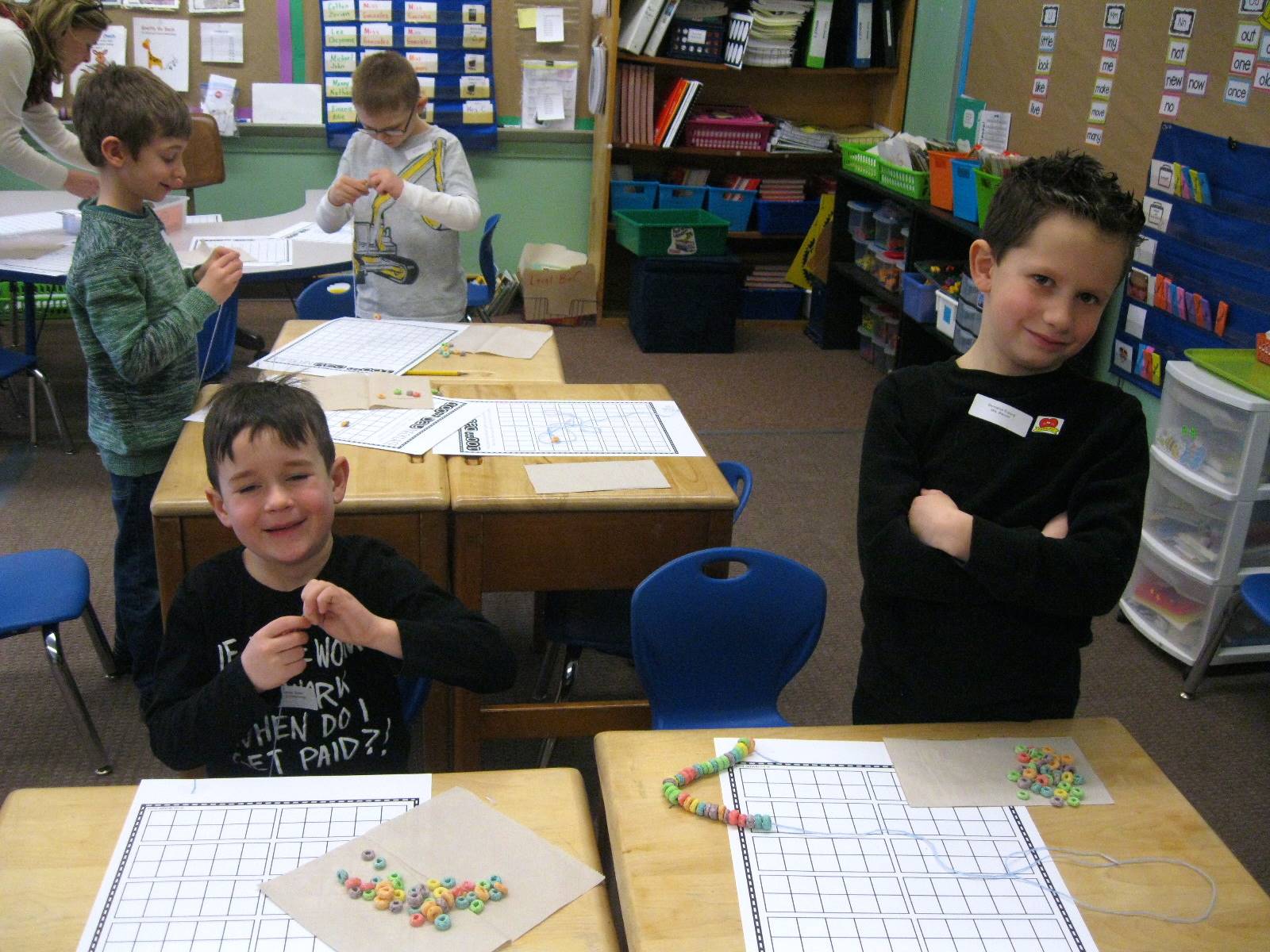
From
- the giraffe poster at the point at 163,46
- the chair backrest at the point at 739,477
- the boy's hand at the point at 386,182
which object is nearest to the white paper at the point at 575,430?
the chair backrest at the point at 739,477

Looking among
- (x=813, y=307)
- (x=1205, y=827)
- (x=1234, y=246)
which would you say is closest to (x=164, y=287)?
(x=1205, y=827)

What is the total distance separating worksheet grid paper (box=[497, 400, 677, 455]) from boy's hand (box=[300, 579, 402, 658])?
81 centimetres

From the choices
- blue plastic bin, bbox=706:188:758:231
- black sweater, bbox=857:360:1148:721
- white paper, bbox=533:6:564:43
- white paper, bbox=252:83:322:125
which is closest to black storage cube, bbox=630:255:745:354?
blue plastic bin, bbox=706:188:758:231

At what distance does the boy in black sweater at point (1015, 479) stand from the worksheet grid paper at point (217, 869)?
0.67 meters

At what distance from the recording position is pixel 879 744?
1.33 meters

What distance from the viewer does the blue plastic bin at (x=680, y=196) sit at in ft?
18.5

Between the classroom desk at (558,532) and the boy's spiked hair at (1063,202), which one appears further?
the classroom desk at (558,532)

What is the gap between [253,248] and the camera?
3938 mm

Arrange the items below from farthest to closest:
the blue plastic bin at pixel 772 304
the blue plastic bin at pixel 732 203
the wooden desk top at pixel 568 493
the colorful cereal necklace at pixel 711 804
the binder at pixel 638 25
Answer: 1. the blue plastic bin at pixel 772 304
2. the blue plastic bin at pixel 732 203
3. the binder at pixel 638 25
4. the wooden desk top at pixel 568 493
5. the colorful cereal necklace at pixel 711 804

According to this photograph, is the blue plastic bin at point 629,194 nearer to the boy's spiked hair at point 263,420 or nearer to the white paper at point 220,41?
the white paper at point 220,41

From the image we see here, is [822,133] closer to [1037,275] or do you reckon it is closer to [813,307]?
[813,307]

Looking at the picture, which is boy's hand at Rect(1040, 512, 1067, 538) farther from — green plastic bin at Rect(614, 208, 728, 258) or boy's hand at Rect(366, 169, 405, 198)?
green plastic bin at Rect(614, 208, 728, 258)

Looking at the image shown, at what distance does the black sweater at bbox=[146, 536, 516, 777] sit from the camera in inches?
54.4

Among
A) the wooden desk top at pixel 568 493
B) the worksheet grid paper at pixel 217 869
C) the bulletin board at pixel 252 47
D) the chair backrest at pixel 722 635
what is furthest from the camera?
the bulletin board at pixel 252 47
